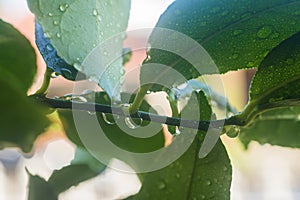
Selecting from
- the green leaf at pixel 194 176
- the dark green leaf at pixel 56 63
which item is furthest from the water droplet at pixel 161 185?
the dark green leaf at pixel 56 63

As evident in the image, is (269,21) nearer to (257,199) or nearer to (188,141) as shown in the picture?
(188,141)

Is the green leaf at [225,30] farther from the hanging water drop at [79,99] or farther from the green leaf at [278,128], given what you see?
the green leaf at [278,128]

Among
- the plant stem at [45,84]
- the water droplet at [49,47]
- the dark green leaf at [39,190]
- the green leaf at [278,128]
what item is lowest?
the dark green leaf at [39,190]

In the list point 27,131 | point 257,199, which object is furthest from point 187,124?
point 257,199

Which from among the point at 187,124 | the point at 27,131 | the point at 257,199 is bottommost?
Answer: the point at 27,131

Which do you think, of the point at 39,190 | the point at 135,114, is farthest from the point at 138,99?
the point at 39,190

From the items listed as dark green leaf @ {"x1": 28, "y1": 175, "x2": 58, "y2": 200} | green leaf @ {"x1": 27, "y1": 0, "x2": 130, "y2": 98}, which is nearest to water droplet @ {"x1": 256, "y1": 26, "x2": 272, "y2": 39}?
green leaf @ {"x1": 27, "y1": 0, "x2": 130, "y2": 98}
